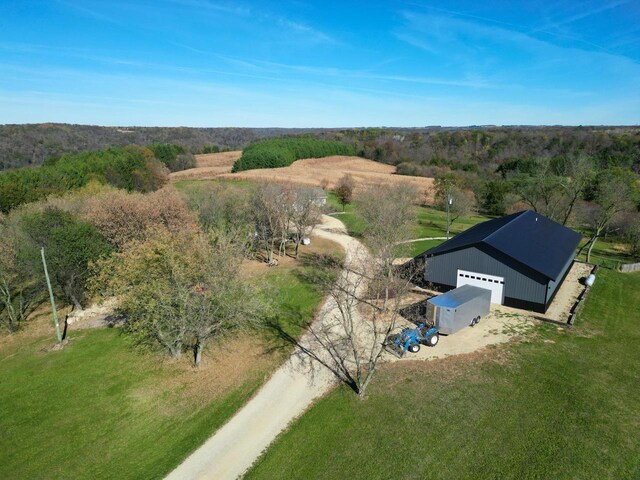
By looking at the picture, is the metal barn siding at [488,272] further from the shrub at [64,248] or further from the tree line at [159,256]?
the shrub at [64,248]

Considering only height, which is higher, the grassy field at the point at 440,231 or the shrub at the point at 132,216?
the shrub at the point at 132,216

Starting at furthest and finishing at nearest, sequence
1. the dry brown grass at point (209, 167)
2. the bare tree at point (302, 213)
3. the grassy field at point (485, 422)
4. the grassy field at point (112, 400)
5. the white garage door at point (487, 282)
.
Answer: the dry brown grass at point (209, 167) → the bare tree at point (302, 213) → the white garage door at point (487, 282) → the grassy field at point (112, 400) → the grassy field at point (485, 422)

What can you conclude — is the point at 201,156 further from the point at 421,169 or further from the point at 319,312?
the point at 319,312

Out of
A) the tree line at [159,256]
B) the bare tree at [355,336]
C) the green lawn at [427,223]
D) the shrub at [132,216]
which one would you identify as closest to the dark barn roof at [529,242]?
the bare tree at [355,336]

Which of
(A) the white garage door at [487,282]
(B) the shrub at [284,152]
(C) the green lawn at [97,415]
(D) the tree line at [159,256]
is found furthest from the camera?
(B) the shrub at [284,152]

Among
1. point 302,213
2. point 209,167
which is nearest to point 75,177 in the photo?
point 302,213

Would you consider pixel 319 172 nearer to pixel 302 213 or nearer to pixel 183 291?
pixel 302 213
